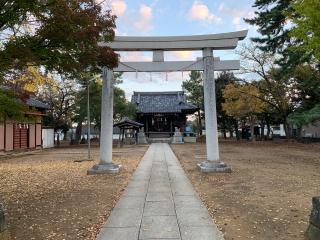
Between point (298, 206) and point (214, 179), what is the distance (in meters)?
4.66

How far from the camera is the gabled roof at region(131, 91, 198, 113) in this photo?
4844 cm

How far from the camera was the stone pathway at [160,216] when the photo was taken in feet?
20.5

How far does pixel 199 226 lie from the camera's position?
22.1ft

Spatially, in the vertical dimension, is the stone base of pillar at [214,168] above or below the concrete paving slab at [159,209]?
above

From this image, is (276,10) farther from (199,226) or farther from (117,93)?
(117,93)

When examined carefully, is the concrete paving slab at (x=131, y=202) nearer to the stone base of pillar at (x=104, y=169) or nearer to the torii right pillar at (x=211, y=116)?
the stone base of pillar at (x=104, y=169)

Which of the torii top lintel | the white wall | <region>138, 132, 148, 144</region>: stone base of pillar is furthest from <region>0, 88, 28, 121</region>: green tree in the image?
<region>138, 132, 148, 144</region>: stone base of pillar

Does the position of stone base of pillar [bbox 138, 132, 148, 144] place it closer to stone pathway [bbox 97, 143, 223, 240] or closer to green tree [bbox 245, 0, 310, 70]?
green tree [bbox 245, 0, 310, 70]

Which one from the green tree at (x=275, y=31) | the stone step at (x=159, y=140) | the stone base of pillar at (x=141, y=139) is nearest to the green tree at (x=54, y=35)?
the green tree at (x=275, y=31)

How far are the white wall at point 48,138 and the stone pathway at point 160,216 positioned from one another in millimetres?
28942

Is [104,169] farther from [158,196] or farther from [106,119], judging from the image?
[158,196]

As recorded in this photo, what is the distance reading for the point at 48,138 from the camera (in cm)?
4019

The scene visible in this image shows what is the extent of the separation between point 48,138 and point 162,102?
1730 cm

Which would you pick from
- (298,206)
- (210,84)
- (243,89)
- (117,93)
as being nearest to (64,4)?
(298,206)
